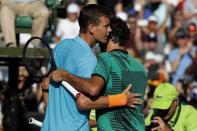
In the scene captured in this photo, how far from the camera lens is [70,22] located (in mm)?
14812

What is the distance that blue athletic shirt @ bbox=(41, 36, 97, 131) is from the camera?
673cm

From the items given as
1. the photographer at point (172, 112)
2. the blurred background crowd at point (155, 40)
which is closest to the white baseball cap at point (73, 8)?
the blurred background crowd at point (155, 40)

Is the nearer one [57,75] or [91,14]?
[57,75]

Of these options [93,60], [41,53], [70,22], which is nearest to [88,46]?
[93,60]

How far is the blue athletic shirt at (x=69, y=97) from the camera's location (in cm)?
673

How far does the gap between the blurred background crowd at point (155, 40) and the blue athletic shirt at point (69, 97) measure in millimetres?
5662

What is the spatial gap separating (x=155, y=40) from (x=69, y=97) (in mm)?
8760

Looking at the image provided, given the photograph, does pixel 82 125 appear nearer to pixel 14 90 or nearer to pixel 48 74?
pixel 48 74

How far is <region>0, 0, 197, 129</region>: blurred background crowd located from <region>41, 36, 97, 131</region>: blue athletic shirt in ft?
18.6

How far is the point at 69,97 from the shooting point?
6777 mm

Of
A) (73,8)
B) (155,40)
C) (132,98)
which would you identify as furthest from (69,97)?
(155,40)

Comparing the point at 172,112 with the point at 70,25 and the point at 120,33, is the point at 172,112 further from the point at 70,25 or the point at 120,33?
the point at 70,25

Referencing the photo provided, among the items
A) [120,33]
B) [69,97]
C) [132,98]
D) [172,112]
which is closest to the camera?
[132,98]

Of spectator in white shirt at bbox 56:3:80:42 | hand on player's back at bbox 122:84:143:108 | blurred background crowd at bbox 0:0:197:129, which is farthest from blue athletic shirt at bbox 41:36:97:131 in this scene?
spectator in white shirt at bbox 56:3:80:42
